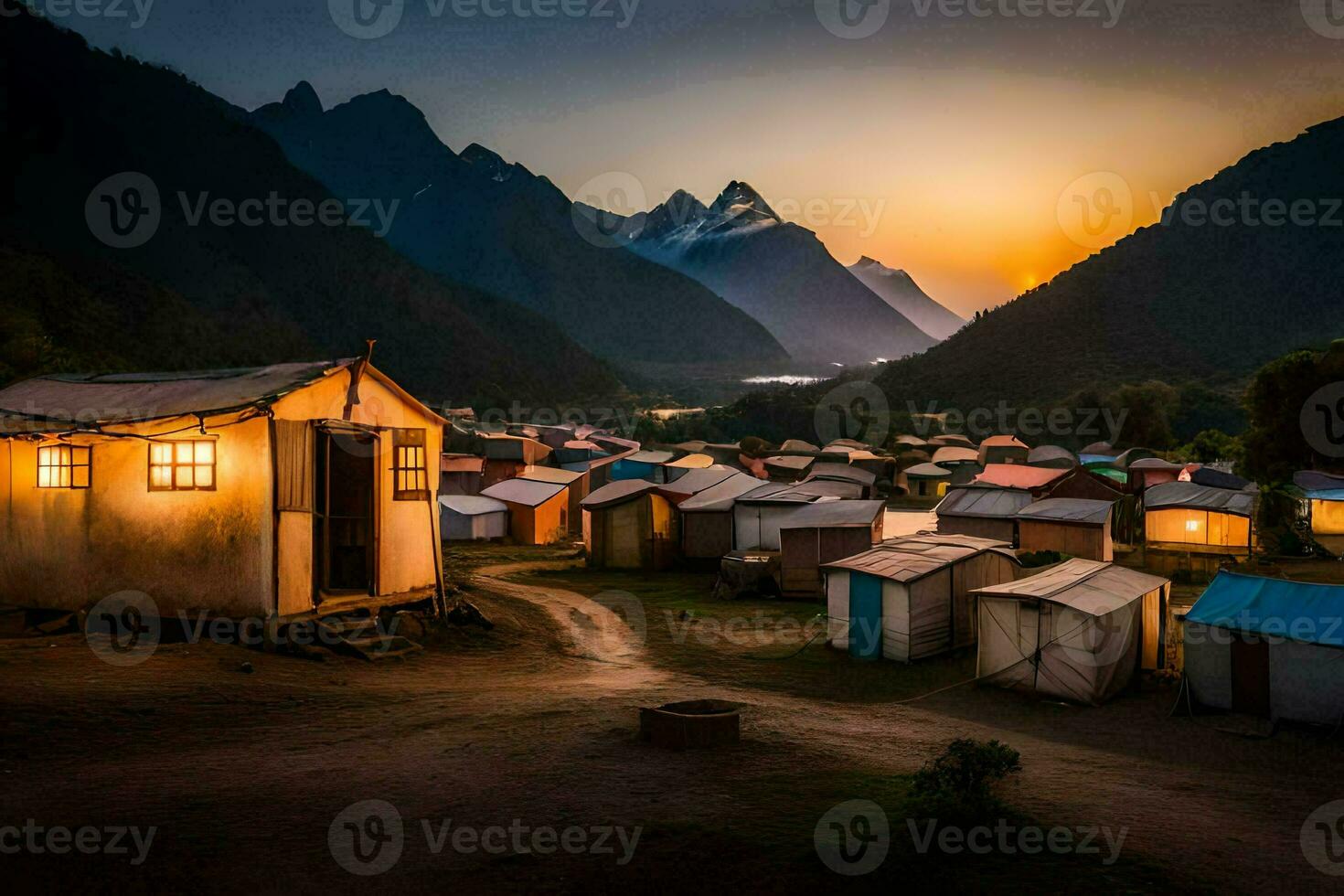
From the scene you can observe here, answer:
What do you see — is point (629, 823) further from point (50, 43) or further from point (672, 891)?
point (50, 43)

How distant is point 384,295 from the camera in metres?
92.9

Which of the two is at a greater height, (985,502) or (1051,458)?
(1051,458)

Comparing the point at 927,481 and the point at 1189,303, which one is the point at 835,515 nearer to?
the point at 927,481

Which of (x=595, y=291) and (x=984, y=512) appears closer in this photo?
(x=984, y=512)

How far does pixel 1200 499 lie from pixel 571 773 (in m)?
26.4

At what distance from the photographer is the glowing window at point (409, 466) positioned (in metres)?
16.4

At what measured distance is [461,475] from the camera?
41719 millimetres

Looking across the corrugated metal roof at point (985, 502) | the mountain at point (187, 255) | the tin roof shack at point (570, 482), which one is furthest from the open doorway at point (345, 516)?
the mountain at point (187, 255)

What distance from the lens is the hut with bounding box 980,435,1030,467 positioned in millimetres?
56156

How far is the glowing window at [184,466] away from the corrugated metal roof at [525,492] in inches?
828

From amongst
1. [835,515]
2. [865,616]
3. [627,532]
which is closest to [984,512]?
[835,515]

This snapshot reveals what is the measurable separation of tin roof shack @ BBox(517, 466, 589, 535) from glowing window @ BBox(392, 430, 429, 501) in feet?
66.9

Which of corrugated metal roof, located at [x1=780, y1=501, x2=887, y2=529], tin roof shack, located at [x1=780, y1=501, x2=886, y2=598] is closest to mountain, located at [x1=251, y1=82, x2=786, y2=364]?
corrugated metal roof, located at [x1=780, y1=501, x2=887, y2=529]

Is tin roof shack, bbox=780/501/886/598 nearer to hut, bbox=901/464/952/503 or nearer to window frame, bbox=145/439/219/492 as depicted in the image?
window frame, bbox=145/439/219/492
